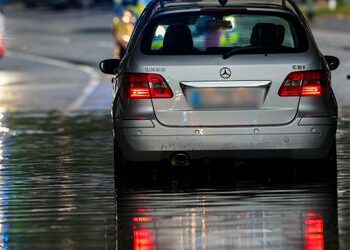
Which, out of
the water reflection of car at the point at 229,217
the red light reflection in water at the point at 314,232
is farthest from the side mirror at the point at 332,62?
the red light reflection in water at the point at 314,232

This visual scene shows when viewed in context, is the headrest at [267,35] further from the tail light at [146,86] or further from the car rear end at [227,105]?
the tail light at [146,86]

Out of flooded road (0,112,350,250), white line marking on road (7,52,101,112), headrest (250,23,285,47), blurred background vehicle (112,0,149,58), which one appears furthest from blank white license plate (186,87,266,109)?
blurred background vehicle (112,0,149,58)

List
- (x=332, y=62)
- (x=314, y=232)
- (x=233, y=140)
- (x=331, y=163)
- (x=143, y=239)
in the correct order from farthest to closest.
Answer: (x=332, y=62)
(x=331, y=163)
(x=233, y=140)
(x=314, y=232)
(x=143, y=239)

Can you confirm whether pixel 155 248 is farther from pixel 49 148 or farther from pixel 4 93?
pixel 4 93

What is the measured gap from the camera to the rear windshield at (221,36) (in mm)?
11766

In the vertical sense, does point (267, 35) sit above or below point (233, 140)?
above

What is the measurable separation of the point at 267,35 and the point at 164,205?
187cm

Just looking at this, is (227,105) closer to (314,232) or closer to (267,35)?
(267,35)

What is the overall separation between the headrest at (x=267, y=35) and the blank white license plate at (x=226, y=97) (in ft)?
1.80

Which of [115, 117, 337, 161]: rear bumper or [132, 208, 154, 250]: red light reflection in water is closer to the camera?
[132, 208, 154, 250]: red light reflection in water

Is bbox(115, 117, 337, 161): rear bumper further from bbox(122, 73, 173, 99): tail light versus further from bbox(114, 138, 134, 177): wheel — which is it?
bbox(114, 138, 134, 177): wheel

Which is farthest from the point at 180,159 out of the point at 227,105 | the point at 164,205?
the point at 164,205

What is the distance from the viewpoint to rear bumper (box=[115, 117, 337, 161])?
1152 centimetres

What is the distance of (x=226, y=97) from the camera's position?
11547 mm
